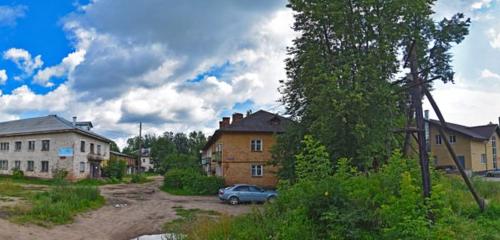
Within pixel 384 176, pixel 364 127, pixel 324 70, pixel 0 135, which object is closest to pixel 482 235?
pixel 384 176

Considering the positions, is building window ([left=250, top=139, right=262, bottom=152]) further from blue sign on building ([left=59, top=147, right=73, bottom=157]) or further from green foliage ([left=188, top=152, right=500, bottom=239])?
green foliage ([left=188, top=152, right=500, bottom=239])

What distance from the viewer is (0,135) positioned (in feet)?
166

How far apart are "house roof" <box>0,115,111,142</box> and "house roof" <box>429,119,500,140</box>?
42662mm

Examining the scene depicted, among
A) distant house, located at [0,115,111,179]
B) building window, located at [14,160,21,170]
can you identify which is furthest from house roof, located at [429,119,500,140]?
building window, located at [14,160,21,170]

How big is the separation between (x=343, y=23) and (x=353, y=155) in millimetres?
6577

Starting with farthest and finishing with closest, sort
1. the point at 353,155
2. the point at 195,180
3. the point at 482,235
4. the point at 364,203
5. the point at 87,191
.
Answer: the point at 195,180, the point at 87,191, the point at 353,155, the point at 482,235, the point at 364,203

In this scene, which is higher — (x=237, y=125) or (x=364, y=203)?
(x=237, y=125)

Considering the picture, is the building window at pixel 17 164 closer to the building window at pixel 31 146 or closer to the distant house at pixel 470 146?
the building window at pixel 31 146

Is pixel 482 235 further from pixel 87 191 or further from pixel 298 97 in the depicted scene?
pixel 87 191

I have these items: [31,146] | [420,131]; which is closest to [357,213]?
[420,131]

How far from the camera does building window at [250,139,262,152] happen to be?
127 ft

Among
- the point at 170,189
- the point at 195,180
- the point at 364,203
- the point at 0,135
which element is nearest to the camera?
the point at 364,203

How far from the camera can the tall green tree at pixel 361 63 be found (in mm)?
18672

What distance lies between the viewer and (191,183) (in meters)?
39.0
